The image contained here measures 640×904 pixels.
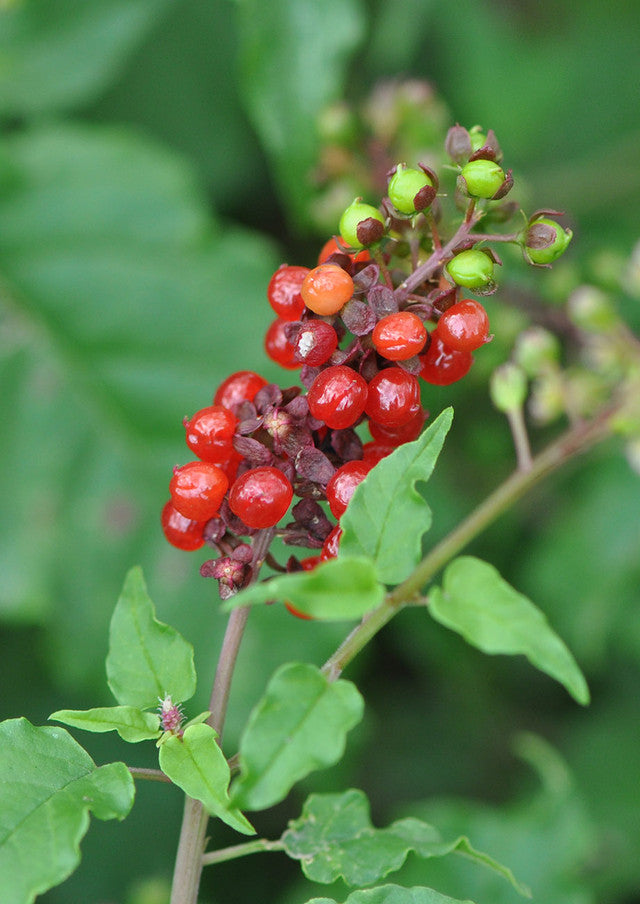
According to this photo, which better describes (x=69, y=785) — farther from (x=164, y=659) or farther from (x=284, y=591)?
(x=284, y=591)

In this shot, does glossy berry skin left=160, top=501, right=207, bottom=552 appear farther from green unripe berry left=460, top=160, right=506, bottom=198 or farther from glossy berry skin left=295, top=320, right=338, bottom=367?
green unripe berry left=460, top=160, right=506, bottom=198

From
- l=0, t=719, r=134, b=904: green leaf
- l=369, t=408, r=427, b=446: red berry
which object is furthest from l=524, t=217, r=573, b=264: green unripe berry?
l=0, t=719, r=134, b=904: green leaf

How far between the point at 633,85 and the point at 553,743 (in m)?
2.16

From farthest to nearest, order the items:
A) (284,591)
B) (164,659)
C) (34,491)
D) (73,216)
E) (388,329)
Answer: (73,216), (34,491), (164,659), (388,329), (284,591)

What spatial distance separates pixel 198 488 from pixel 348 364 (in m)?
0.23

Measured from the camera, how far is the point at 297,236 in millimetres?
2887

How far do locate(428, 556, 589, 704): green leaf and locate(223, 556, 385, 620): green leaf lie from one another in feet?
0.26

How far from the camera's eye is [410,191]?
1.08 metres

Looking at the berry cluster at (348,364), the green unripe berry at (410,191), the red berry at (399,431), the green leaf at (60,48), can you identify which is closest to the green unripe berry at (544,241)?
the berry cluster at (348,364)

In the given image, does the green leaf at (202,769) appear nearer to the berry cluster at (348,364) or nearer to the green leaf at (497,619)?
the berry cluster at (348,364)

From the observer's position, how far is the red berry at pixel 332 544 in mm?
1105

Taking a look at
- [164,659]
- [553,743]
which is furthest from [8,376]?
[553,743]

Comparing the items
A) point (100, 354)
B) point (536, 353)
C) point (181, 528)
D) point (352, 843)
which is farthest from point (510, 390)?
point (100, 354)

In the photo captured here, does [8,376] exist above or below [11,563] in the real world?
above
